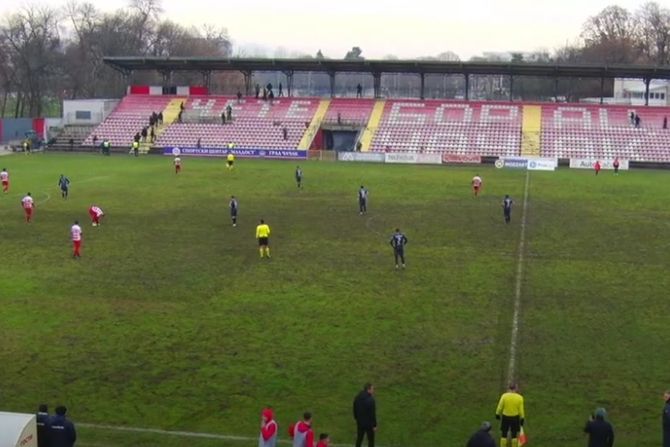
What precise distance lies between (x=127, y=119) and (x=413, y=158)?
2820 cm

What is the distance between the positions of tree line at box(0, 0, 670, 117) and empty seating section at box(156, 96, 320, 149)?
92.9ft

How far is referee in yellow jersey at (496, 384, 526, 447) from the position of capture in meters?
12.4

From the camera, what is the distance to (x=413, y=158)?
212 ft

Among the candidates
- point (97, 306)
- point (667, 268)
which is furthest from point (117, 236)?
point (667, 268)

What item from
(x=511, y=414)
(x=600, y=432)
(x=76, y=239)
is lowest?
(x=511, y=414)

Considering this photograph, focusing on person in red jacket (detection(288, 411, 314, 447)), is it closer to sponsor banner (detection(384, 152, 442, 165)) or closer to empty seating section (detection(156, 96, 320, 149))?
sponsor banner (detection(384, 152, 442, 165))

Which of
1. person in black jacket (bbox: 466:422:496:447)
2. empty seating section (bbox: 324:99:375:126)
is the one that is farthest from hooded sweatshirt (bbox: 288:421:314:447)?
empty seating section (bbox: 324:99:375:126)

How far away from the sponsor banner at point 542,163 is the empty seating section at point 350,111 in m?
17.1

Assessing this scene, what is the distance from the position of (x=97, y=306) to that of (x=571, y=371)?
465 inches

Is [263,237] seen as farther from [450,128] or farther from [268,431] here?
[450,128]

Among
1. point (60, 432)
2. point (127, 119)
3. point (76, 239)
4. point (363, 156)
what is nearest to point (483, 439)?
point (60, 432)

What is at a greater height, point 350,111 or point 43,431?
point 350,111

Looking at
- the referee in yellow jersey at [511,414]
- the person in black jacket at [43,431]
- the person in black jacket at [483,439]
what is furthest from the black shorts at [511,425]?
the person in black jacket at [43,431]

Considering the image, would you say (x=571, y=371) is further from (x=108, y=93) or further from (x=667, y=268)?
(x=108, y=93)
